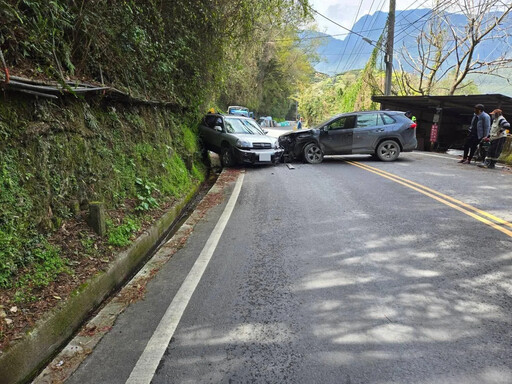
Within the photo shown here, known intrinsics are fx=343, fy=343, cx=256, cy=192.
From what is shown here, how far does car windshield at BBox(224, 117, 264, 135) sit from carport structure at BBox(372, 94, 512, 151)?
876cm

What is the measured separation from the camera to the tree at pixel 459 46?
17.9 meters

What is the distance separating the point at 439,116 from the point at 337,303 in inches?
671

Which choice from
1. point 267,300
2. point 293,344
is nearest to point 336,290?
point 267,300

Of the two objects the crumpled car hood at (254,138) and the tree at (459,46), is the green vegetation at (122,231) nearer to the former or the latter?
the crumpled car hood at (254,138)

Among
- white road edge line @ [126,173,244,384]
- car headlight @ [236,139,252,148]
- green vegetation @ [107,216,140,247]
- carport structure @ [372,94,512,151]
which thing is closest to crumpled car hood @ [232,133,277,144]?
car headlight @ [236,139,252,148]

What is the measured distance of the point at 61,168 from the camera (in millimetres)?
4008

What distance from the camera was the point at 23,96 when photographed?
12.0 feet

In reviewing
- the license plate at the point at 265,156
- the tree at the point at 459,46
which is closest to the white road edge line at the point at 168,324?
the license plate at the point at 265,156

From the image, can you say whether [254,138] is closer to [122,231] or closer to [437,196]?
[437,196]

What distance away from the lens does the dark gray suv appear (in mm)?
11617

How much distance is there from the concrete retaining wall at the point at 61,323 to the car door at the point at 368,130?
9.16 m

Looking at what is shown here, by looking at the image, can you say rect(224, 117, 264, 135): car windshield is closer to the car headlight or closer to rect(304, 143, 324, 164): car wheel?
the car headlight

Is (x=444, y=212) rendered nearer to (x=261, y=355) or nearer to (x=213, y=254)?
(x=213, y=254)

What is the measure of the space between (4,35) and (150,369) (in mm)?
3680
